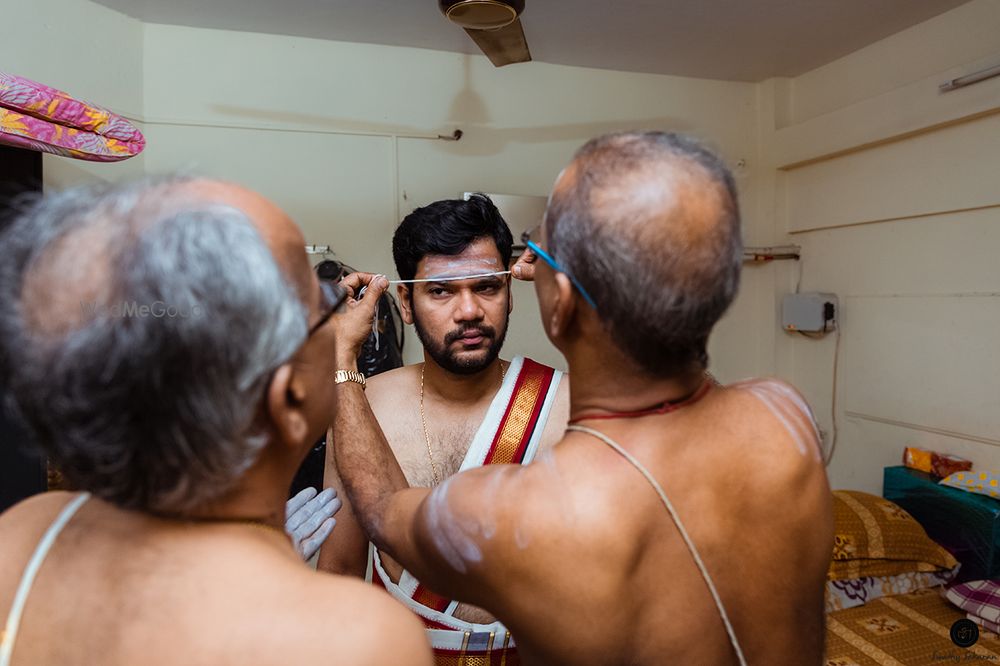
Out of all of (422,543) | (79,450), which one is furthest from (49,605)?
(422,543)

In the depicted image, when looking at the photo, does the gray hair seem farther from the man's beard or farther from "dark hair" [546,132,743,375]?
the man's beard

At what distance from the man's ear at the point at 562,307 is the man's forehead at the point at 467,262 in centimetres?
96

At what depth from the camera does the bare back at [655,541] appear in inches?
36.4

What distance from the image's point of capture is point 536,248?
3.53 feet

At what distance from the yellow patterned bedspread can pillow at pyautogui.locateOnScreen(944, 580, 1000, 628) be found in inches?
2.5

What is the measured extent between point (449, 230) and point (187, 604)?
1.48 m

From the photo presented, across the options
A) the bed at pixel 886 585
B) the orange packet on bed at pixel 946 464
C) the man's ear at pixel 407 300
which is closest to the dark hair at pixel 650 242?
the man's ear at pixel 407 300

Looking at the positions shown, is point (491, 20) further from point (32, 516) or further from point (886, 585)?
point (886, 585)

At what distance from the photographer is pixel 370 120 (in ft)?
12.9

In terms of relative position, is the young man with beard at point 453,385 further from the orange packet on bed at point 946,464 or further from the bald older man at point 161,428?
the orange packet on bed at point 946,464

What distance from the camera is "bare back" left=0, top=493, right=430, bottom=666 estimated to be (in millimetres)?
667

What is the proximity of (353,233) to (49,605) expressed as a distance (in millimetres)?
3332

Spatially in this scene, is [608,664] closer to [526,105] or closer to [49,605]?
[49,605]

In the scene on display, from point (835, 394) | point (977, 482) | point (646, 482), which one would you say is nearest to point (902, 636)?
point (977, 482)
